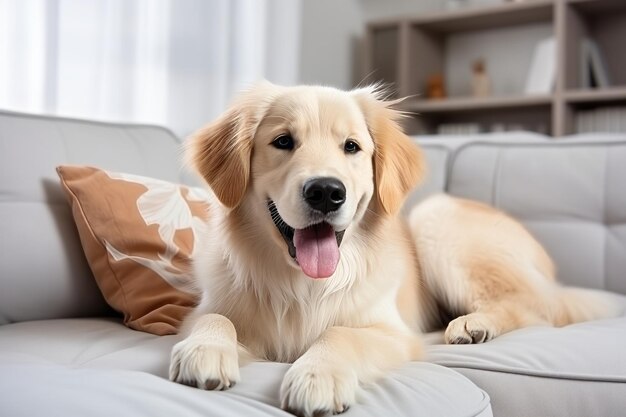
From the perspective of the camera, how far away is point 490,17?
13.3 feet

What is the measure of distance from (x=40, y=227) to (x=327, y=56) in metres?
2.87

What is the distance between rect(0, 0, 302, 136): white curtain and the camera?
2559 mm

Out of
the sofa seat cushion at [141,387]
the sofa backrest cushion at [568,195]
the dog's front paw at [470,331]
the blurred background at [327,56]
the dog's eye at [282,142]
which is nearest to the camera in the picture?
the sofa seat cushion at [141,387]

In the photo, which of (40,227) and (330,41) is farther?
(330,41)

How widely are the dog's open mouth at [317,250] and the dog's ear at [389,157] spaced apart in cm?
21

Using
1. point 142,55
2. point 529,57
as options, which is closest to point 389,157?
point 142,55

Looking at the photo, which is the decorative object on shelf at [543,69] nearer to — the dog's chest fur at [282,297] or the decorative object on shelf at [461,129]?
the decorative object on shelf at [461,129]

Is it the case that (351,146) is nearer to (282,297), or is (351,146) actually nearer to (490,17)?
(282,297)

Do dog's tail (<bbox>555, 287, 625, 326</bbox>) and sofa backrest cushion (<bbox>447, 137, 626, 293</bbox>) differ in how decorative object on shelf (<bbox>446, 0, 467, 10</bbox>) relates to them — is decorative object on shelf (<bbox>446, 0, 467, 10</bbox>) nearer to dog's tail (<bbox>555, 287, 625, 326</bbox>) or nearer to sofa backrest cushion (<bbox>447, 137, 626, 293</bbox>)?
sofa backrest cushion (<bbox>447, 137, 626, 293</bbox>)

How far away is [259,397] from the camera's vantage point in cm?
109

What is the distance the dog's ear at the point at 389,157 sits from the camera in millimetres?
1539

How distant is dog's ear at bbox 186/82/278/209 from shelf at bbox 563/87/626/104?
2609 millimetres

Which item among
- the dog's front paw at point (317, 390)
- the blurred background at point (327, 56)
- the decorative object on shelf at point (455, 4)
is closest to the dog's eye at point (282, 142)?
the dog's front paw at point (317, 390)

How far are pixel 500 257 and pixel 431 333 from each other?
29 centimetres
